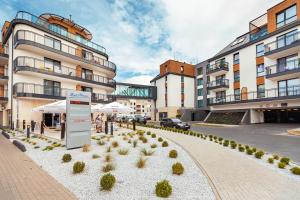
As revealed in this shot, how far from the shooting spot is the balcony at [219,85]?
116 feet

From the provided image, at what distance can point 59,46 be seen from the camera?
1014 inches

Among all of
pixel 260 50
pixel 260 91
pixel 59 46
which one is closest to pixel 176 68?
pixel 260 50

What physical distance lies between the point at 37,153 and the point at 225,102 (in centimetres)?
3098

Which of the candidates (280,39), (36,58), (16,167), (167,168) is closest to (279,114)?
(280,39)

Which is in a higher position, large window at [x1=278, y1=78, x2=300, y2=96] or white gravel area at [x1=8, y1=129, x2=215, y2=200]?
large window at [x1=278, y1=78, x2=300, y2=96]

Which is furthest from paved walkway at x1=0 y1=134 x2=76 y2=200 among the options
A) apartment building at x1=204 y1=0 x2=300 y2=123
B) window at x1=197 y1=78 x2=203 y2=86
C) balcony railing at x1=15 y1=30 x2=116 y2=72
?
window at x1=197 y1=78 x2=203 y2=86

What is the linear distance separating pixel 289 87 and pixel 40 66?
32059 mm

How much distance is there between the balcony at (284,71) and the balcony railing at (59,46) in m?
25.0

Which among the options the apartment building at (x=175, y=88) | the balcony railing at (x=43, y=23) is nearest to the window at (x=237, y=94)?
the apartment building at (x=175, y=88)

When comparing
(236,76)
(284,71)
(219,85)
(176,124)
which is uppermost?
(236,76)

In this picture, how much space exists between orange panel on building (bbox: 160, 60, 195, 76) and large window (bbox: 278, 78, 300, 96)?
2650cm

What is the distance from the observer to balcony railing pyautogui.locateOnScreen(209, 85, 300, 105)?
24.1m

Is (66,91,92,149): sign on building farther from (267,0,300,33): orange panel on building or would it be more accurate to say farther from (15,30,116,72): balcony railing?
(267,0,300,33): orange panel on building

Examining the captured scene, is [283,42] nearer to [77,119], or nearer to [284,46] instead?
[284,46]
